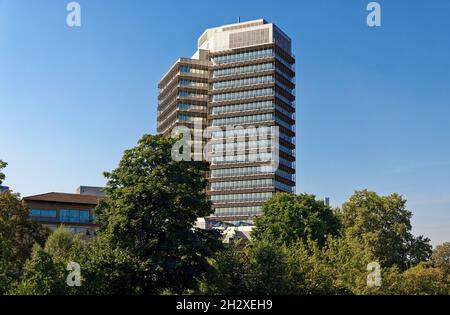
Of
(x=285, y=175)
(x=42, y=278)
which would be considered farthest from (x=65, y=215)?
(x=42, y=278)

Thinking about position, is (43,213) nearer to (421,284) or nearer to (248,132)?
(248,132)

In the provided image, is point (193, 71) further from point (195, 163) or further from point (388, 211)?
point (195, 163)

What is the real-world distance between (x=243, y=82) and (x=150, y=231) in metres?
125

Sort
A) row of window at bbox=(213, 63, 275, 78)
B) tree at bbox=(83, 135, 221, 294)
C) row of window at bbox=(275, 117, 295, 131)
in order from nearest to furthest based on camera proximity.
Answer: tree at bbox=(83, 135, 221, 294) < row of window at bbox=(275, 117, 295, 131) < row of window at bbox=(213, 63, 275, 78)

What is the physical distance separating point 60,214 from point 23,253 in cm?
6113

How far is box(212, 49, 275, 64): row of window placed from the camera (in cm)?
16495

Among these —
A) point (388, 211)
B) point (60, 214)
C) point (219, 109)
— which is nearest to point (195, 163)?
point (388, 211)

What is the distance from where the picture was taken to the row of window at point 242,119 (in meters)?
162

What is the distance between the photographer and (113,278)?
42.8 meters

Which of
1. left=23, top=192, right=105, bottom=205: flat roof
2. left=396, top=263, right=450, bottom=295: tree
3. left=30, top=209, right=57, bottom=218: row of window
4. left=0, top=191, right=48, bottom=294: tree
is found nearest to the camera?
left=0, top=191, right=48, bottom=294: tree

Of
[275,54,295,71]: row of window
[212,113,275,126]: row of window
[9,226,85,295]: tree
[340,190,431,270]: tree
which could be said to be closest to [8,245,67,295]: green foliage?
[9,226,85,295]: tree

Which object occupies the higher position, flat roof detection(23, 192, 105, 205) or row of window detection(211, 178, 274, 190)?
row of window detection(211, 178, 274, 190)

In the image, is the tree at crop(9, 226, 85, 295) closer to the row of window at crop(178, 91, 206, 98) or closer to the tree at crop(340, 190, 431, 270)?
the tree at crop(340, 190, 431, 270)

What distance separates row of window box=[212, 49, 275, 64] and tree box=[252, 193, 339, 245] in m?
77.4
